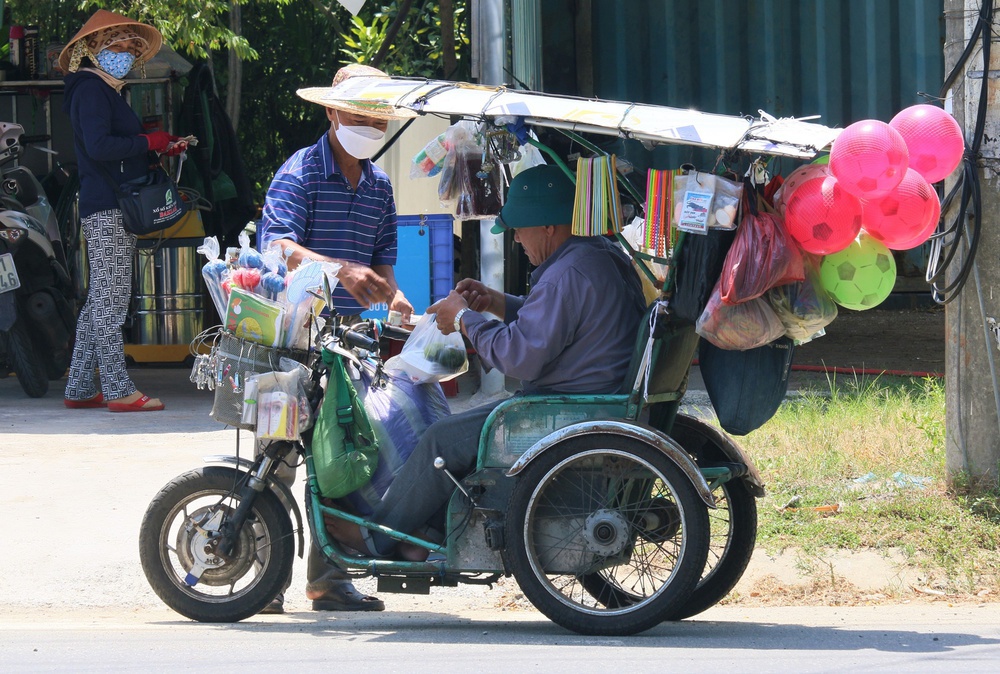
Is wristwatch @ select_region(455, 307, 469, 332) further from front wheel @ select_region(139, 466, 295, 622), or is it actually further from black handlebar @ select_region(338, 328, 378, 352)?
front wheel @ select_region(139, 466, 295, 622)

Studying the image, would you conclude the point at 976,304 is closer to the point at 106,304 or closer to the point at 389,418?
the point at 389,418

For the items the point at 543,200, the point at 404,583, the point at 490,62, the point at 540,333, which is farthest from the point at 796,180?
the point at 490,62

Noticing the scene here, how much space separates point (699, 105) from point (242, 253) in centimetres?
657

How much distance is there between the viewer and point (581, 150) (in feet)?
15.3

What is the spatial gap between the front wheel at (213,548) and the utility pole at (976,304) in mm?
3107

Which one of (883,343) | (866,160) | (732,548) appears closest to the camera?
(866,160)

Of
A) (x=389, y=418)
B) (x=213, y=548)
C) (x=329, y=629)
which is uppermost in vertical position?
(x=389, y=418)

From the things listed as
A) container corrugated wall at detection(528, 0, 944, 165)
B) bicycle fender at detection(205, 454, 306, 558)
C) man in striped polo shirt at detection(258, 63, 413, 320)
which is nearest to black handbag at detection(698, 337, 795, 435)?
man in striped polo shirt at detection(258, 63, 413, 320)

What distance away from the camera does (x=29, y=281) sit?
29.3 feet

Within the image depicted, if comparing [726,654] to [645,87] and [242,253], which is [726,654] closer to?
[242,253]

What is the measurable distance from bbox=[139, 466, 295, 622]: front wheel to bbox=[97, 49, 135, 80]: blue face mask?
405 cm

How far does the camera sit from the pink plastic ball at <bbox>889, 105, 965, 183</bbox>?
14.4ft

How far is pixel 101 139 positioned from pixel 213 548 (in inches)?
158

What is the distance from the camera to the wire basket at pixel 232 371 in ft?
14.5
